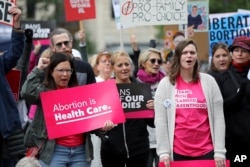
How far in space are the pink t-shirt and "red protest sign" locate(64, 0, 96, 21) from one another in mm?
5309

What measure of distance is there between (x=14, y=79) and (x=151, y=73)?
92.0 inches

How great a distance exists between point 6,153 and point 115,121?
1.14m

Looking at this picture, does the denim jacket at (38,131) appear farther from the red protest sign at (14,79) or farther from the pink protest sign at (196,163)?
the pink protest sign at (196,163)

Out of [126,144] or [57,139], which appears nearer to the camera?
[57,139]

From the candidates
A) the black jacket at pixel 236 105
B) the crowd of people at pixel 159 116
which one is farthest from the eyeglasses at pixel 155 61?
the black jacket at pixel 236 105

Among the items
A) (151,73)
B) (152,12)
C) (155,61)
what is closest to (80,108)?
(151,73)

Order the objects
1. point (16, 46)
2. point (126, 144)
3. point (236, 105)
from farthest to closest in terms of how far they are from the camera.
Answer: point (126, 144) < point (236, 105) < point (16, 46)

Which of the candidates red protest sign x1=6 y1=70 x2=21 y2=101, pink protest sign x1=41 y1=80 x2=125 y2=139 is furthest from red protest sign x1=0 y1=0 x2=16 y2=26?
pink protest sign x1=41 y1=80 x2=125 y2=139

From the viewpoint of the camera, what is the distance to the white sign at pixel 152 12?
1088 cm

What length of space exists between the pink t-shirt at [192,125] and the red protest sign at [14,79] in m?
1.57

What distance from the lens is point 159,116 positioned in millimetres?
8023

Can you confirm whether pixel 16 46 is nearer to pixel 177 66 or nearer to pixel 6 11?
pixel 6 11

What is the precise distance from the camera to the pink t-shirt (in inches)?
313

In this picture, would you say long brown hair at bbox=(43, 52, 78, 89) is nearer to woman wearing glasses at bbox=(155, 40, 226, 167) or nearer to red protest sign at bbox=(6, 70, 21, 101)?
red protest sign at bbox=(6, 70, 21, 101)
